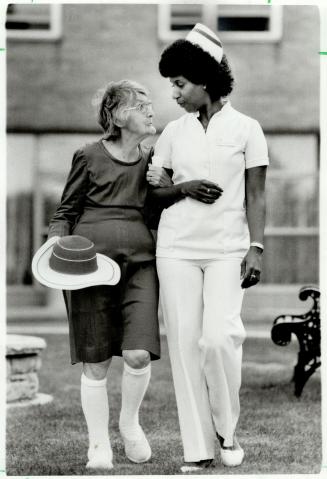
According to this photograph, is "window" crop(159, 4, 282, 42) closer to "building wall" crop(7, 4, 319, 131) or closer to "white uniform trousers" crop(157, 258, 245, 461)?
"building wall" crop(7, 4, 319, 131)

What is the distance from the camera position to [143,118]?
4.70m

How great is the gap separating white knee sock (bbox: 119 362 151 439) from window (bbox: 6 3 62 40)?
8.85 m

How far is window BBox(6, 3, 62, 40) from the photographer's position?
12.8m

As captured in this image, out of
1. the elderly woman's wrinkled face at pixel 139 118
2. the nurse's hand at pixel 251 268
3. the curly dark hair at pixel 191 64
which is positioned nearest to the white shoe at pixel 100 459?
the nurse's hand at pixel 251 268

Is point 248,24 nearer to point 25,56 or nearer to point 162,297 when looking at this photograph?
point 25,56

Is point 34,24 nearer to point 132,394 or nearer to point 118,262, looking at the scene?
point 118,262

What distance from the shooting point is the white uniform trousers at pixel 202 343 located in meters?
4.44

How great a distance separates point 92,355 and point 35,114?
30.1 feet

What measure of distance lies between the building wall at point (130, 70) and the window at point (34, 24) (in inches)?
4.9

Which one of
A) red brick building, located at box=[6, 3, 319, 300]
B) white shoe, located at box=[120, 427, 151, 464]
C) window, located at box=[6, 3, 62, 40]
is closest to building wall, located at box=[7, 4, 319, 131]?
red brick building, located at box=[6, 3, 319, 300]

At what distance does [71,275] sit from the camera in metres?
4.52

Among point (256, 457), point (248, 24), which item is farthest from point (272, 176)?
point (256, 457)

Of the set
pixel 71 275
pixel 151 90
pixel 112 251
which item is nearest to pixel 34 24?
pixel 151 90

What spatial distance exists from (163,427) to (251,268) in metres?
1.82
